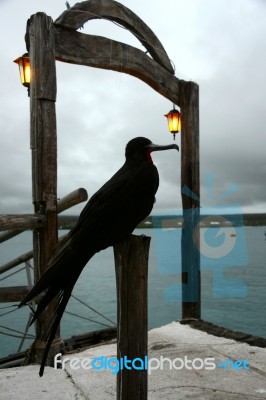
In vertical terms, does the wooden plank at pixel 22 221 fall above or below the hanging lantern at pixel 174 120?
below

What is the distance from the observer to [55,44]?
3.91 metres

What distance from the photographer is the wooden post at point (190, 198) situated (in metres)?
5.73

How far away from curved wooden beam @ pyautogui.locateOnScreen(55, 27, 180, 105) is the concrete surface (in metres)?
3.22

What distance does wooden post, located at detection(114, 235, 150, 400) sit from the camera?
202 cm

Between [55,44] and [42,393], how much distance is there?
3343 millimetres

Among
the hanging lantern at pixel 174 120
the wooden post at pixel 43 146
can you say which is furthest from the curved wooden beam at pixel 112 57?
the hanging lantern at pixel 174 120

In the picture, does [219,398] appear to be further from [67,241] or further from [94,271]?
[94,271]


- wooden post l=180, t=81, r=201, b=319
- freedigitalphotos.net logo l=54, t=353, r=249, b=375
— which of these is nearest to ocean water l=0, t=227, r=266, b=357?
wooden post l=180, t=81, r=201, b=319

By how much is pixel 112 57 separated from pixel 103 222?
306cm

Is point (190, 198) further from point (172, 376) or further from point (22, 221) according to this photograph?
point (22, 221)

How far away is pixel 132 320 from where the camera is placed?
2.04m

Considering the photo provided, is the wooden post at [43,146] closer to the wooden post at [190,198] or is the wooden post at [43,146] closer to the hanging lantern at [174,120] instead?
the wooden post at [190,198]

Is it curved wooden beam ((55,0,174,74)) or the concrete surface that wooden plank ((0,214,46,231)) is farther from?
curved wooden beam ((55,0,174,74))

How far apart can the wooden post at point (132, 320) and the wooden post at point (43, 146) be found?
174 centimetres
